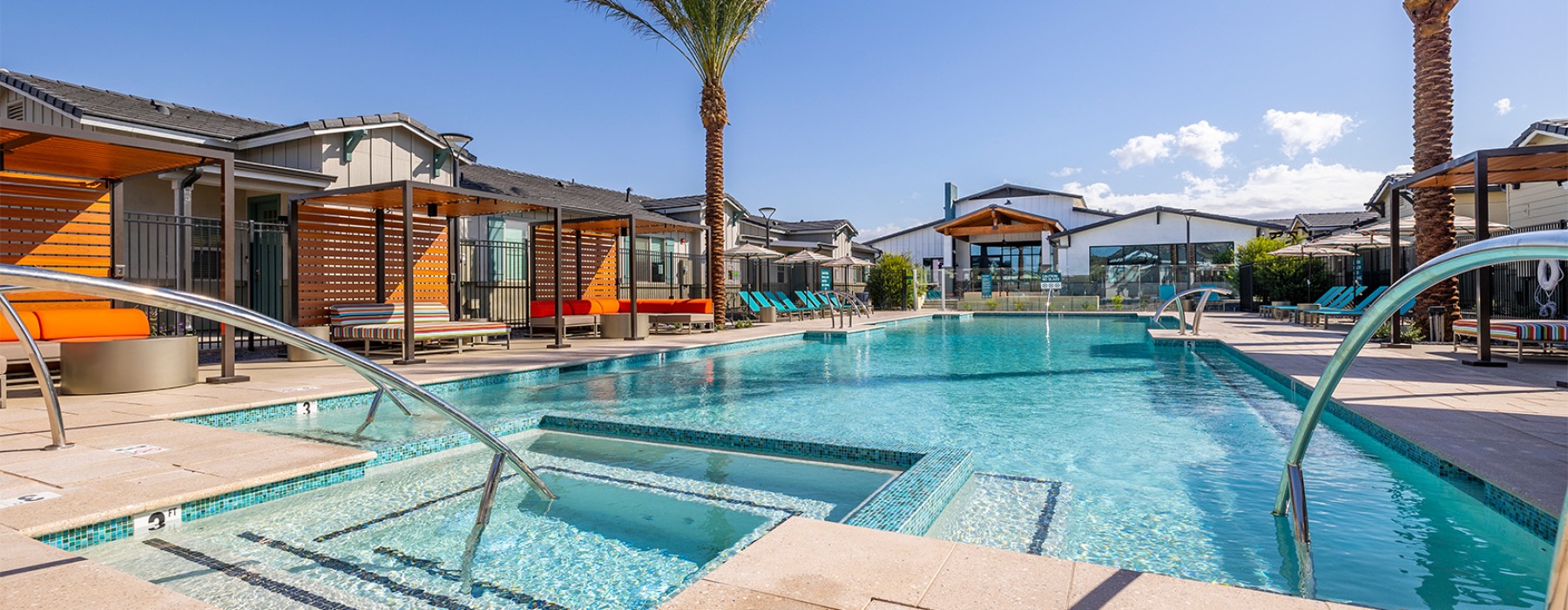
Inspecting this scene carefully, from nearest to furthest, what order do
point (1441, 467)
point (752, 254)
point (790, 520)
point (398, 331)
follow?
point (790, 520) < point (1441, 467) < point (398, 331) < point (752, 254)

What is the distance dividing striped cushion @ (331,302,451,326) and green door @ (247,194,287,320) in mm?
3974

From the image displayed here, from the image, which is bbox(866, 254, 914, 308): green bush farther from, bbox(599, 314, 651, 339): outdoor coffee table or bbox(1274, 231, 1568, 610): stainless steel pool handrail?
bbox(1274, 231, 1568, 610): stainless steel pool handrail

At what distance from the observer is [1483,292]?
25.9ft

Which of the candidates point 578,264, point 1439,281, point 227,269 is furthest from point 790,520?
point 578,264

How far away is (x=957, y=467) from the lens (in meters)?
4.02

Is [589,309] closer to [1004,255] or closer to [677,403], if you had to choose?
[677,403]

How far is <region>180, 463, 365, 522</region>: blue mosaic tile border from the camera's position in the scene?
331cm

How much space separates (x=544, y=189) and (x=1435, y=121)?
19.2 meters

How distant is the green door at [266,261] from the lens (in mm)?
13328

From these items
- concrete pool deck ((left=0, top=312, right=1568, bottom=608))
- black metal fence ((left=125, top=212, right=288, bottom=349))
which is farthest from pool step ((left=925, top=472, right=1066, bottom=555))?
black metal fence ((left=125, top=212, right=288, bottom=349))

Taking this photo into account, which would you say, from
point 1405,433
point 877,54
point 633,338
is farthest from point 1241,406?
point 877,54

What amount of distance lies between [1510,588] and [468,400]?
717cm

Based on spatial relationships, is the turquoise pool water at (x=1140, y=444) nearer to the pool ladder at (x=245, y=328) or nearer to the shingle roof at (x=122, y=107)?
the pool ladder at (x=245, y=328)

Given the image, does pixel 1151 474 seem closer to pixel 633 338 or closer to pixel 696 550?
pixel 696 550
